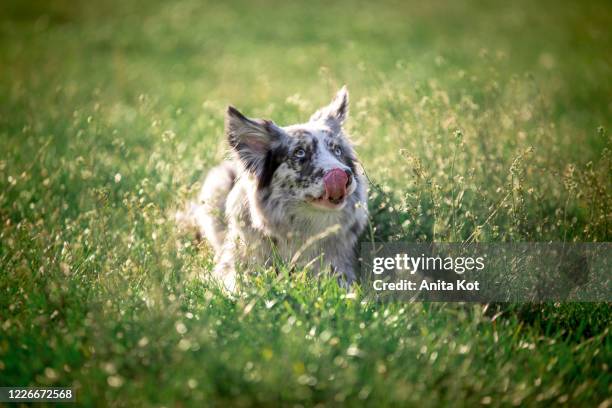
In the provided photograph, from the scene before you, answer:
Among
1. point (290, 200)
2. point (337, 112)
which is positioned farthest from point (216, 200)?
point (337, 112)

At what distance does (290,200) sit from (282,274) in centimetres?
90

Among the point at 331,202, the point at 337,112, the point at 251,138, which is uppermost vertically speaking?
the point at 337,112

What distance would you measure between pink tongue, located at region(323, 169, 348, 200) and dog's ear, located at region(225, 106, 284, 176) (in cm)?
57

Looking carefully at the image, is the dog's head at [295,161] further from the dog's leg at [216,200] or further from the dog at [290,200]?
the dog's leg at [216,200]

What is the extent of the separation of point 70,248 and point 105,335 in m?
1.42

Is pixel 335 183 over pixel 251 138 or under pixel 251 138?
under

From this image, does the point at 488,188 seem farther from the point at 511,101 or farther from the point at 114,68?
the point at 114,68

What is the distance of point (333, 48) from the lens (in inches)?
493

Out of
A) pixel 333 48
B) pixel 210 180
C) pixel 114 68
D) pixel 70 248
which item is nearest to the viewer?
pixel 70 248

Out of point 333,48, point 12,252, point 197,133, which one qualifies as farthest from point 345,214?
point 333,48

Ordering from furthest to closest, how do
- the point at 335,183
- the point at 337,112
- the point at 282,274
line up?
the point at 337,112 < the point at 335,183 < the point at 282,274

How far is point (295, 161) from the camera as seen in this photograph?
4.54 m

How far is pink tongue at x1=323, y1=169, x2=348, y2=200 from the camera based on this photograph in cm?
427

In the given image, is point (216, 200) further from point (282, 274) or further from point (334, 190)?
point (282, 274)
